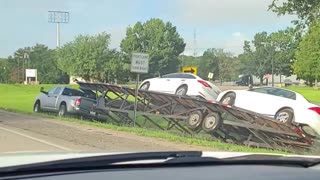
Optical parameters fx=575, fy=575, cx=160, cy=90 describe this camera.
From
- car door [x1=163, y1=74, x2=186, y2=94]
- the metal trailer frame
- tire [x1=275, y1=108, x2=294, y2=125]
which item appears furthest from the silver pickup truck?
tire [x1=275, y1=108, x2=294, y2=125]

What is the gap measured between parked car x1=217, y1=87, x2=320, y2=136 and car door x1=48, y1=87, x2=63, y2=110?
11299mm

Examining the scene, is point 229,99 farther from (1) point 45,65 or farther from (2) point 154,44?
(1) point 45,65

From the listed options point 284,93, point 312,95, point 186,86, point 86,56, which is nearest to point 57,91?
point 186,86

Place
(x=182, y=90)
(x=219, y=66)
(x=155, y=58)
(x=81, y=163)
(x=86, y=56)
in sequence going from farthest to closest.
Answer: (x=219, y=66)
(x=155, y=58)
(x=86, y=56)
(x=182, y=90)
(x=81, y=163)

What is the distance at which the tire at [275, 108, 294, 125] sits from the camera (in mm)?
17859

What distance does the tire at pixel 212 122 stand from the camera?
1859 centimetres

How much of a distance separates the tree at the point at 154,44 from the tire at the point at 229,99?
4085 inches

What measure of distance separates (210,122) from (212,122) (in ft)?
0.40

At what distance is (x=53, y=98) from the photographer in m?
29.8

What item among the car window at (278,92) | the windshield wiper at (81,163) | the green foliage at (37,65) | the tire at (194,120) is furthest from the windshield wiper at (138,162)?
the green foliage at (37,65)

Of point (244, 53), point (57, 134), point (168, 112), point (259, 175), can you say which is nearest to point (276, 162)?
point (259, 175)

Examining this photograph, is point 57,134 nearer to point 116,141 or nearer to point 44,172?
point 116,141

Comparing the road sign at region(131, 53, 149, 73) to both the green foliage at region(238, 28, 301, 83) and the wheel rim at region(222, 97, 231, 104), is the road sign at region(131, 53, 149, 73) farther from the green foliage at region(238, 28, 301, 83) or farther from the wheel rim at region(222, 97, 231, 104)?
the green foliage at region(238, 28, 301, 83)

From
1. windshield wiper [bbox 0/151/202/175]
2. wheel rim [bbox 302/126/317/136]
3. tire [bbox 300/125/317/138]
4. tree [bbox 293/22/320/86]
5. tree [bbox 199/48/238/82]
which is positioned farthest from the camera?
tree [bbox 199/48/238/82]
